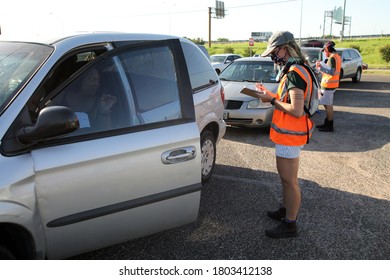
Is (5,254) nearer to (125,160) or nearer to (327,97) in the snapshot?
(125,160)

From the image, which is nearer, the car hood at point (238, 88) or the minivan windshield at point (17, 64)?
the minivan windshield at point (17, 64)

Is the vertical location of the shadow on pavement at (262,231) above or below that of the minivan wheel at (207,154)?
below

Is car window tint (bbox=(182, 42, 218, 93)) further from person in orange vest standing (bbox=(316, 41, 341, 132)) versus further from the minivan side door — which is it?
person in orange vest standing (bbox=(316, 41, 341, 132))

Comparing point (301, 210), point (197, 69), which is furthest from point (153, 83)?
point (301, 210)

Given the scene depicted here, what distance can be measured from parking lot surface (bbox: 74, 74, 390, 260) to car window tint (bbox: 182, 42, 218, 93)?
50.3 inches

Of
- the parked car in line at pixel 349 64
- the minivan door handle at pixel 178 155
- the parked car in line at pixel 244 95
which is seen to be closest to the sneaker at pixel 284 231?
the minivan door handle at pixel 178 155

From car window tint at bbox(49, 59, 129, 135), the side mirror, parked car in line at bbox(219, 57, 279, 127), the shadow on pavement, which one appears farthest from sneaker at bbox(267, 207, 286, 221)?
parked car in line at bbox(219, 57, 279, 127)

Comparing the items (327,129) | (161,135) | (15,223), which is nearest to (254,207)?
(161,135)

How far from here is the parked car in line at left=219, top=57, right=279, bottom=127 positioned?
7.17 m

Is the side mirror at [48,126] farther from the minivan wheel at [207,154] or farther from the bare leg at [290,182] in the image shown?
the minivan wheel at [207,154]

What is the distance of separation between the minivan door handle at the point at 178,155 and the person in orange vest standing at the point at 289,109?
3.01 ft

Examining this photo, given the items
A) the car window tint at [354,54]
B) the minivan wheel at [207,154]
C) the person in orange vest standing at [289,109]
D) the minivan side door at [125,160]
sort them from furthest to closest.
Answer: the car window tint at [354,54] → the minivan wheel at [207,154] → the person in orange vest standing at [289,109] → the minivan side door at [125,160]

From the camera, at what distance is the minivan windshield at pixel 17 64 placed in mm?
2240

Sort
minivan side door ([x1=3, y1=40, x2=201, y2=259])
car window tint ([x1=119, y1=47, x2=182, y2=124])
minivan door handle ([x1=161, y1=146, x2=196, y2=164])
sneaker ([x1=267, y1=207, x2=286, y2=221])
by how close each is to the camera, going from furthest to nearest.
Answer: sneaker ([x1=267, y1=207, x2=286, y2=221]), car window tint ([x1=119, y1=47, x2=182, y2=124]), minivan door handle ([x1=161, y1=146, x2=196, y2=164]), minivan side door ([x1=3, y1=40, x2=201, y2=259])
